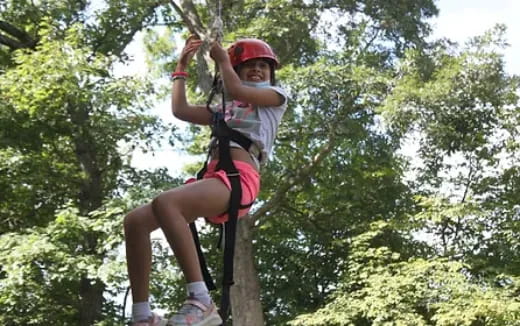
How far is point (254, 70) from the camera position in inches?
81.3

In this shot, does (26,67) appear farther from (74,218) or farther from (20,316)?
(20,316)

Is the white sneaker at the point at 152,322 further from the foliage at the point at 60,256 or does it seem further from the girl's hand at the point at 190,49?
the foliage at the point at 60,256

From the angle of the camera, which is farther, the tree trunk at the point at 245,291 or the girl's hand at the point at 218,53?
the tree trunk at the point at 245,291

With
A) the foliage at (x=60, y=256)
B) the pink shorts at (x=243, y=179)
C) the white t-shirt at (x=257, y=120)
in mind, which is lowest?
the pink shorts at (x=243, y=179)

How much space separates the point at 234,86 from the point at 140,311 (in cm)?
65

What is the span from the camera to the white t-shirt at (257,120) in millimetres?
1997

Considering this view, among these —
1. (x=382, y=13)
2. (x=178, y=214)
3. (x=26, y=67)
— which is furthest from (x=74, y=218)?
(x=178, y=214)

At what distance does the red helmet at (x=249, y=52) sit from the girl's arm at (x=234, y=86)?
0.44ft

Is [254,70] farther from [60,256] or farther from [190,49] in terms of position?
[60,256]

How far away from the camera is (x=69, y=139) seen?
8070 millimetres

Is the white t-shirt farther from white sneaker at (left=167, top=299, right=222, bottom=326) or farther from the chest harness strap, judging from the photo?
Answer: white sneaker at (left=167, top=299, right=222, bottom=326)

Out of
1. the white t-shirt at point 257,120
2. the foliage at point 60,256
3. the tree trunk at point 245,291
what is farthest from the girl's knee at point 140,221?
the tree trunk at point 245,291

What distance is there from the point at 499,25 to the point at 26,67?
5.24 m

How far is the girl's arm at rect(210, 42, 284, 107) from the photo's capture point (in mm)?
1875
